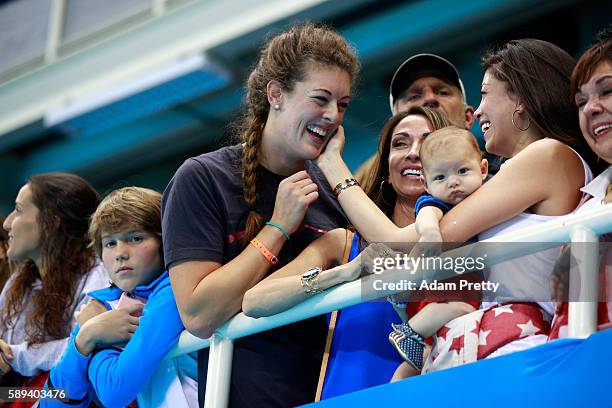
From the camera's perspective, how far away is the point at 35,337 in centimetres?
330

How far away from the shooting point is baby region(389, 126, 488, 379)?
2184mm

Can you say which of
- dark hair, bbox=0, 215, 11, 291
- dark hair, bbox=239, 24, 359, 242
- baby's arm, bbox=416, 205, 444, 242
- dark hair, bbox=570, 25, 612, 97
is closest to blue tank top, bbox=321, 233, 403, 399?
baby's arm, bbox=416, 205, 444, 242

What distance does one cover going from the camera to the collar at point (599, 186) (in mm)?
2152

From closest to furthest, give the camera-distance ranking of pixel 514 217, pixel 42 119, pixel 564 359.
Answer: pixel 564 359
pixel 514 217
pixel 42 119

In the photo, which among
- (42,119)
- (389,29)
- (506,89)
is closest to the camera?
(506,89)

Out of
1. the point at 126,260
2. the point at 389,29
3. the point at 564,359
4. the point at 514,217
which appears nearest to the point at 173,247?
the point at 126,260

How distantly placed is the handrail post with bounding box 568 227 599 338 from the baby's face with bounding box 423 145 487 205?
Answer: 453 millimetres

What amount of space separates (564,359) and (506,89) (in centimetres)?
87

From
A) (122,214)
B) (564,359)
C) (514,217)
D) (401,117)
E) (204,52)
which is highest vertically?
(204,52)

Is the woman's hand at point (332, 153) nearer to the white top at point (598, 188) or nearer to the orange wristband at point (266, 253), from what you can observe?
the orange wristband at point (266, 253)

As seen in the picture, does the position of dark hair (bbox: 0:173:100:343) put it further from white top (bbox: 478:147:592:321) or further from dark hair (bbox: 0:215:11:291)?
white top (bbox: 478:147:592:321)

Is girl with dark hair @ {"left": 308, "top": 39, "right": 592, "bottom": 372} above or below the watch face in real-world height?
above

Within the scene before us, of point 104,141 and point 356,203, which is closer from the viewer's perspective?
point 356,203

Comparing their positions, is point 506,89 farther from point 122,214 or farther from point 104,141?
point 104,141
